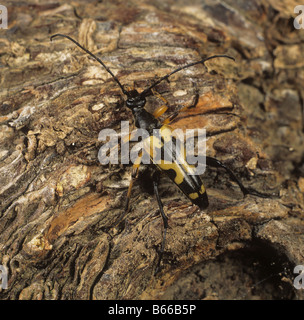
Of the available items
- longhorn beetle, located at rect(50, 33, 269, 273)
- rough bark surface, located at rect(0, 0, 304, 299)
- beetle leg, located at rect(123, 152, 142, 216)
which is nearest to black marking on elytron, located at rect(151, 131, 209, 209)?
longhorn beetle, located at rect(50, 33, 269, 273)

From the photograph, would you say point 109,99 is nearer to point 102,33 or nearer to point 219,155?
point 102,33

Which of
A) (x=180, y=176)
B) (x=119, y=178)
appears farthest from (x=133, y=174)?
(x=180, y=176)

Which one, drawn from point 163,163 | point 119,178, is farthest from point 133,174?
point 163,163

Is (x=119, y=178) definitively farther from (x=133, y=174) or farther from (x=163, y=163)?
(x=163, y=163)

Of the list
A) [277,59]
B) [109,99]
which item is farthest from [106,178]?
[277,59]

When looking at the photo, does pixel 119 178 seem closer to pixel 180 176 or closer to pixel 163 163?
pixel 163 163

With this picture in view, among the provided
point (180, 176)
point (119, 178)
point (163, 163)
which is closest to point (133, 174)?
point (119, 178)

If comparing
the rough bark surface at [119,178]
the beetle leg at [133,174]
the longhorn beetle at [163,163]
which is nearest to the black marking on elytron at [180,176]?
the longhorn beetle at [163,163]

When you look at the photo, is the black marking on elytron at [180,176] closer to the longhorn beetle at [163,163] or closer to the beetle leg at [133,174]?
the longhorn beetle at [163,163]

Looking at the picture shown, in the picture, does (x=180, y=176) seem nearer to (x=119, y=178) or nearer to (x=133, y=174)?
(x=133, y=174)

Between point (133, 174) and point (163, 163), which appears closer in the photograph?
point (133, 174)
